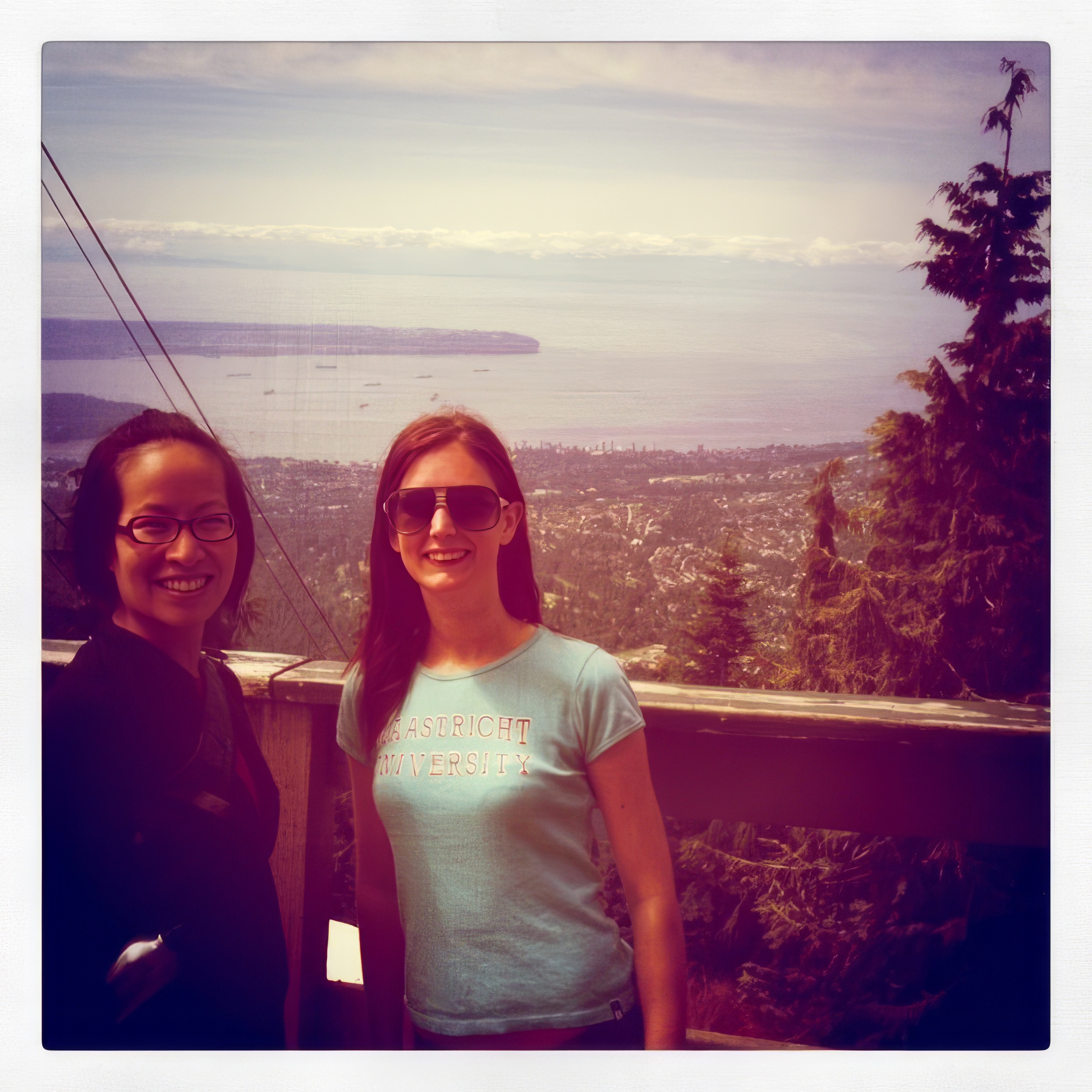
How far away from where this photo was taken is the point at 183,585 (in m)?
2.15

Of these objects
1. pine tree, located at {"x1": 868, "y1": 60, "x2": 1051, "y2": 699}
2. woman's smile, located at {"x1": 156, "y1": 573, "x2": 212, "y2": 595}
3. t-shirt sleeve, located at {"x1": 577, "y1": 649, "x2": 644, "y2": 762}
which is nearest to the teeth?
woman's smile, located at {"x1": 156, "y1": 573, "x2": 212, "y2": 595}

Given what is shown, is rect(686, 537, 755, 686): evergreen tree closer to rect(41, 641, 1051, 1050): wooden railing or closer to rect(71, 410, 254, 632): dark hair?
rect(41, 641, 1051, 1050): wooden railing

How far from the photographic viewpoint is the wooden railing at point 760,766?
2203 mm

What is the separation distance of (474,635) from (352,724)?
31 centimetres

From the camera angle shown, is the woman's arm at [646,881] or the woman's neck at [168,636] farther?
the woman's neck at [168,636]

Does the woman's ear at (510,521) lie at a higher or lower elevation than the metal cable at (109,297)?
lower

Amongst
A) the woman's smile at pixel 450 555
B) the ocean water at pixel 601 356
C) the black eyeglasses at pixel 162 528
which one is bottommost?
the woman's smile at pixel 450 555

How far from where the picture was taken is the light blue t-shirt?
204 cm

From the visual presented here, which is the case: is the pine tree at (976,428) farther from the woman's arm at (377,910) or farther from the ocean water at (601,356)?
the woman's arm at (377,910)

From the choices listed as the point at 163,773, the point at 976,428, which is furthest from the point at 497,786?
the point at 976,428

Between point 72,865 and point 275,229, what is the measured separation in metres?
1.38

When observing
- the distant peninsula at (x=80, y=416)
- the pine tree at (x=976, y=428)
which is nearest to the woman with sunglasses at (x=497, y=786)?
the distant peninsula at (x=80, y=416)

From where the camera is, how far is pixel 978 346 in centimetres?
223
